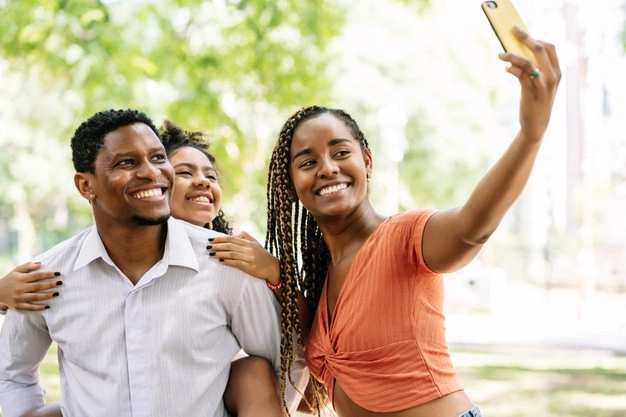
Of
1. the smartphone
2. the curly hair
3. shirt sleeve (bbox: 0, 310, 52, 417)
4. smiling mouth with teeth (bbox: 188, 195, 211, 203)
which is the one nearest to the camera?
the smartphone

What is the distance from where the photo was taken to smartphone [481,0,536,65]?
5.95 ft

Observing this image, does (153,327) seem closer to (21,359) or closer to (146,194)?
(146,194)

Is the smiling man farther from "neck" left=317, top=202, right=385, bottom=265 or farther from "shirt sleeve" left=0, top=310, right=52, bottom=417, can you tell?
"neck" left=317, top=202, right=385, bottom=265

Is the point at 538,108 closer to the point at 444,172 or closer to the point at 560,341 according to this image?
the point at 560,341

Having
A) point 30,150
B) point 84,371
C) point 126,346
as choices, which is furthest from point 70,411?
point 30,150

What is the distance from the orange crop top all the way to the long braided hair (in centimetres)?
30

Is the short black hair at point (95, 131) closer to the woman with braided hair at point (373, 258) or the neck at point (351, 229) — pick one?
the woman with braided hair at point (373, 258)

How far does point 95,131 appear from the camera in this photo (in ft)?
8.55

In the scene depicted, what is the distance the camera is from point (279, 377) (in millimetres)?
2771

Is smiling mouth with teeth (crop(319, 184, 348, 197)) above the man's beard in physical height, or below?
above

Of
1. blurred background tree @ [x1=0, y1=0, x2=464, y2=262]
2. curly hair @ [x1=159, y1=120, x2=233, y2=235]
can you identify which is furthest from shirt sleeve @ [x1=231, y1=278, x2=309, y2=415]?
blurred background tree @ [x1=0, y1=0, x2=464, y2=262]

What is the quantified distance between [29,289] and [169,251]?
0.47m

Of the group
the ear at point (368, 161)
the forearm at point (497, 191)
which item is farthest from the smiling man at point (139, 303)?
the forearm at point (497, 191)

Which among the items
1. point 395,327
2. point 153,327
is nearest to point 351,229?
point 395,327
